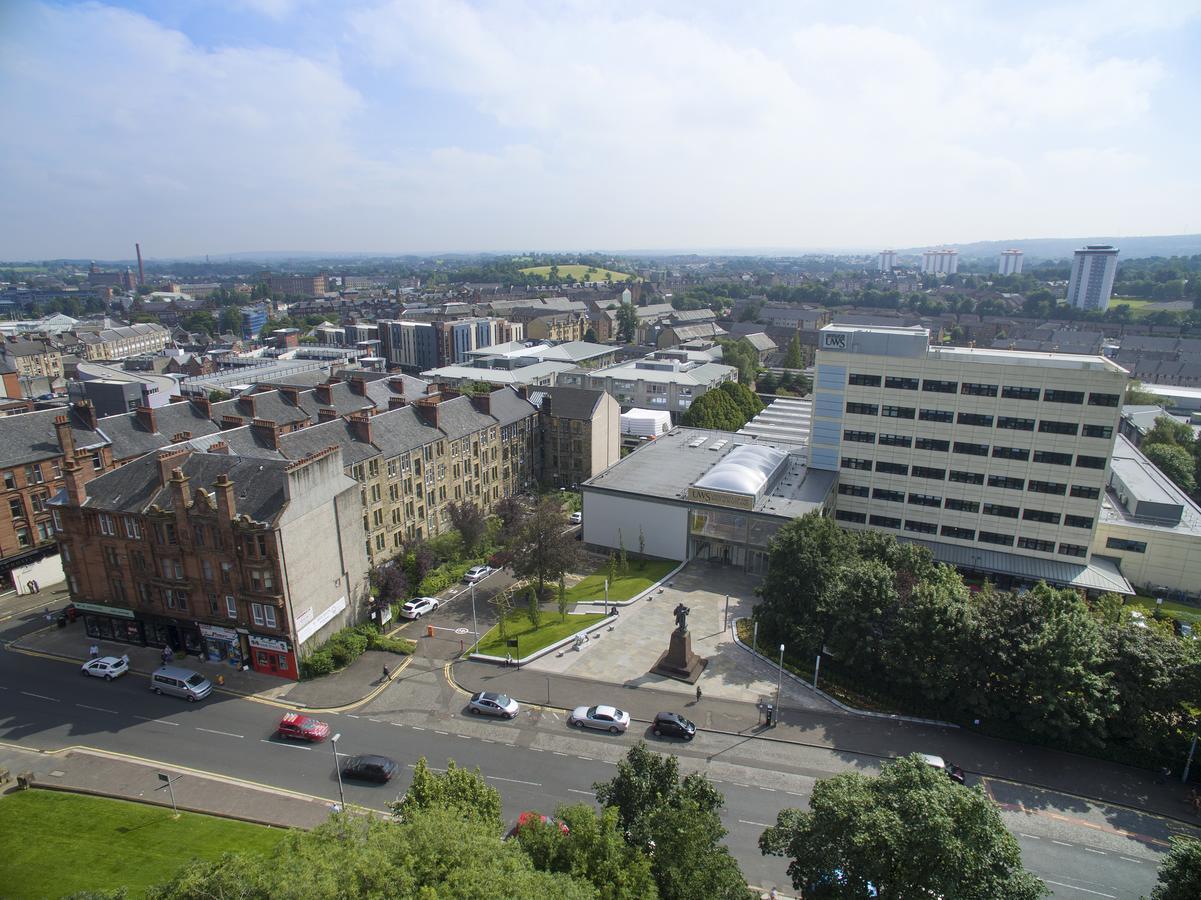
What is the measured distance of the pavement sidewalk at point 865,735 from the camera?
42406 mm

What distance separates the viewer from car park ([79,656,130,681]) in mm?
53500

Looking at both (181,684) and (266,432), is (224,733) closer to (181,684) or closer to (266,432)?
(181,684)

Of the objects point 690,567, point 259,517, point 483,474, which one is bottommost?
point 690,567

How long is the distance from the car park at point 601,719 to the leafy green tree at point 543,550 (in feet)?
55.4

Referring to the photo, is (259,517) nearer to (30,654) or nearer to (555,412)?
(30,654)

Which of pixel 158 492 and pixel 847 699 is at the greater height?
pixel 158 492

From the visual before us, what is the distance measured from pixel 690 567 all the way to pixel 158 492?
164ft

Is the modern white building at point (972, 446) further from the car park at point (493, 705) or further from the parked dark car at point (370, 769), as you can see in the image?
the parked dark car at point (370, 769)

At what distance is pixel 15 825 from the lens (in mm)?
38531

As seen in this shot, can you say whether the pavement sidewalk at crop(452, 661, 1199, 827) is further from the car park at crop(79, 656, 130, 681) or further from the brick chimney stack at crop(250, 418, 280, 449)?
the brick chimney stack at crop(250, 418, 280, 449)

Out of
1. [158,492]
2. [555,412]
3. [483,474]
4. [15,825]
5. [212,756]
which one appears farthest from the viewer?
[555,412]

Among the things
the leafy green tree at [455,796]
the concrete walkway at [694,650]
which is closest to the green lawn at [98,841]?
the leafy green tree at [455,796]

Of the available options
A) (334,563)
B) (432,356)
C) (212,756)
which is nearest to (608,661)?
(334,563)

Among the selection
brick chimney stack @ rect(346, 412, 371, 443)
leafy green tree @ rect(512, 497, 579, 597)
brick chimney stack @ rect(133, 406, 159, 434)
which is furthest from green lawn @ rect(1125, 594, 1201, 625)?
brick chimney stack @ rect(133, 406, 159, 434)
